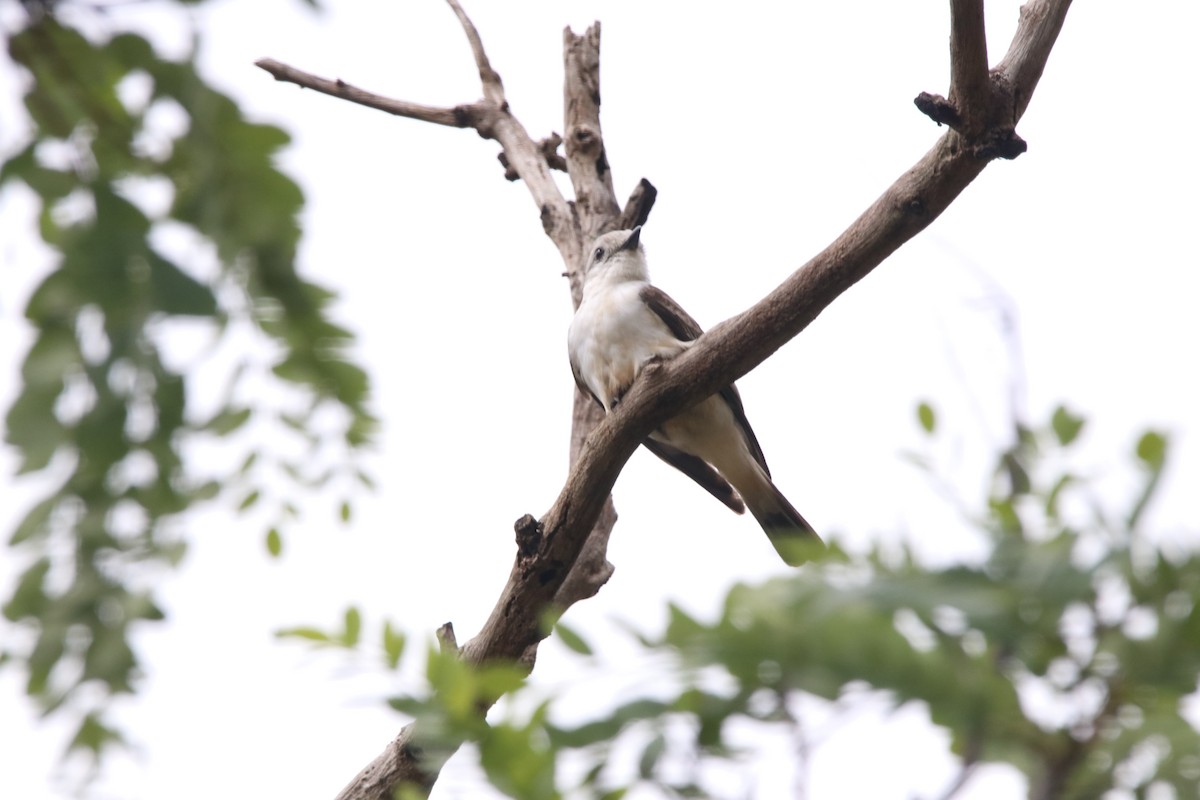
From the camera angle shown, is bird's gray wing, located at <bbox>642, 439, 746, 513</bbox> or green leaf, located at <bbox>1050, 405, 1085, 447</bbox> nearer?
green leaf, located at <bbox>1050, 405, 1085, 447</bbox>

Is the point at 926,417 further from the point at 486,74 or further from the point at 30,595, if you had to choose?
the point at 486,74

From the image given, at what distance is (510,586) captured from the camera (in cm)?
474

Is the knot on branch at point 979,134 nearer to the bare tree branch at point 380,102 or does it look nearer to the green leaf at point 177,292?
the green leaf at point 177,292

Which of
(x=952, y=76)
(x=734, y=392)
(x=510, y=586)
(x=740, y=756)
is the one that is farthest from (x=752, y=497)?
(x=740, y=756)

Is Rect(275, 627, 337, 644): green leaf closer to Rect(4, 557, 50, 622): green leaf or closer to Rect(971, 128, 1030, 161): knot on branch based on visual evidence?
Rect(4, 557, 50, 622): green leaf

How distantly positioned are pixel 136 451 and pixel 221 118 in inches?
14.3

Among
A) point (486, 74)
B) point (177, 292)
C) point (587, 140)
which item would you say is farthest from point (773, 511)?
point (177, 292)

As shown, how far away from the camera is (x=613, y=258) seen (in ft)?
21.9

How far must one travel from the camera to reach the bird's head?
21.5 ft

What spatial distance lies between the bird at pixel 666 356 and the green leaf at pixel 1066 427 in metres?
4.64

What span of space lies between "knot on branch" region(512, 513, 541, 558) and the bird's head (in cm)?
216

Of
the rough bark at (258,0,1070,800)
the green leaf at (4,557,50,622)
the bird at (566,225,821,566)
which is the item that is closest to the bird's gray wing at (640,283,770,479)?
the bird at (566,225,821,566)

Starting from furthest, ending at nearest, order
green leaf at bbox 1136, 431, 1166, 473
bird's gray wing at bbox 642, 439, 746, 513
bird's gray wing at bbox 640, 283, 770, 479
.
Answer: bird's gray wing at bbox 642, 439, 746, 513 < bird's gray wing at bbox 640, 283, 770, 479 < green leaf at bbox 1136, 431, 1166, 473

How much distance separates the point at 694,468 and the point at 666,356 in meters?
1.03
